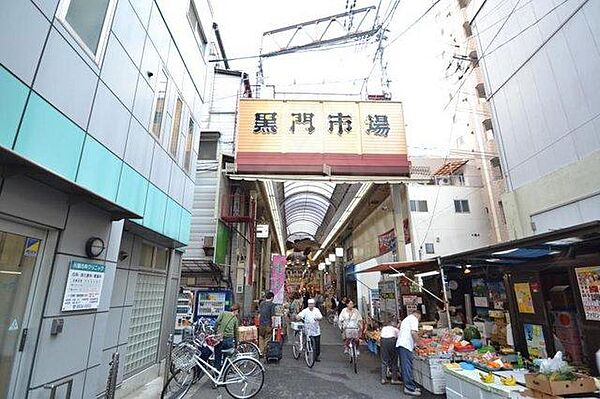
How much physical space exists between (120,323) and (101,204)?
3303 mm

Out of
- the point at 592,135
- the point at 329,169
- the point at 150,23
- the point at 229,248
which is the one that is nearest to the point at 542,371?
the point at 592,135

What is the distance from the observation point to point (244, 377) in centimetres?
695

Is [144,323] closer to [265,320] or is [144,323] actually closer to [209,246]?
[265,320]

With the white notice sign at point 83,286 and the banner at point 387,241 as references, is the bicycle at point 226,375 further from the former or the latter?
the banner at point 387,241

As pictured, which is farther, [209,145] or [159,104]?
[209,145]

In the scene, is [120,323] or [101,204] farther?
[120,323]

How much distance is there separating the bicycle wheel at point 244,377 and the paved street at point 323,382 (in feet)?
1.08

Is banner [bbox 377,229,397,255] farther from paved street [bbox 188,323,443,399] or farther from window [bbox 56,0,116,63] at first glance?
window [bbox 56,0,116,63]

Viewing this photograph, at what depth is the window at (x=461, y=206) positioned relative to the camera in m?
18.1

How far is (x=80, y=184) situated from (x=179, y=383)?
5.04 m

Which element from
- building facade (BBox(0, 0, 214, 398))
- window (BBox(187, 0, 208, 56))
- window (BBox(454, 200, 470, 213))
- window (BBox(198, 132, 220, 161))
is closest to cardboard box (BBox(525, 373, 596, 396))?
building facade (BBox(0, 0, 214, 398))

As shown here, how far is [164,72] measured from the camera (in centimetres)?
790

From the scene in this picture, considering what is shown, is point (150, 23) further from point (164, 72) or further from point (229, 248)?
point (229, 248)

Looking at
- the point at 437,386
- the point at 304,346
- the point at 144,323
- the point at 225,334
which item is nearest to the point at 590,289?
the point at 437,386
